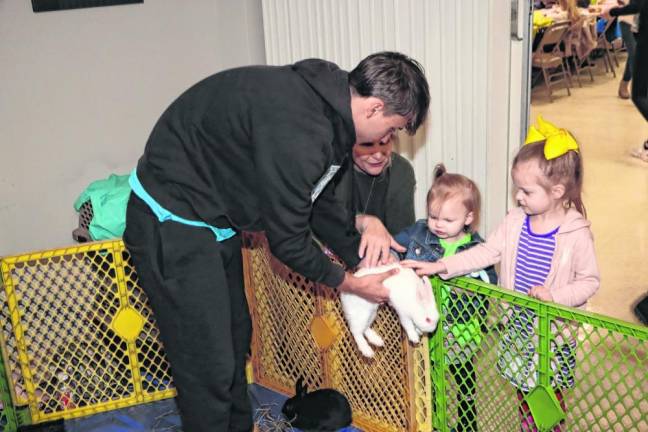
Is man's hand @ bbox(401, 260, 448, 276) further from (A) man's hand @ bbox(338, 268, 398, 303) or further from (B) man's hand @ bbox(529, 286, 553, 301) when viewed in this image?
(B) man's hand @ bbox(529, 286, 553, 301)

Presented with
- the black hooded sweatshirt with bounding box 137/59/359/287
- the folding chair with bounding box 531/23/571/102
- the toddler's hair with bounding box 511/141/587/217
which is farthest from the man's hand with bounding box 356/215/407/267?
the folding chair with bounding box 531/23/571/102

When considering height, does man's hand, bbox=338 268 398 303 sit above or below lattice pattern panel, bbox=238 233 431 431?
above

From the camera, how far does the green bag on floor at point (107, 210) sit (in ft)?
9.53

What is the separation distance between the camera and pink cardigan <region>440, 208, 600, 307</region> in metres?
2.08

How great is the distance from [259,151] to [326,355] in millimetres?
1108

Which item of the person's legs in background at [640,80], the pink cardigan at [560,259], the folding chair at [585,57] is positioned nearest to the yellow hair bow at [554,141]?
the pink cardigan at [560,259]

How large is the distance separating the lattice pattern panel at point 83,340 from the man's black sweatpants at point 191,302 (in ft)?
2.00

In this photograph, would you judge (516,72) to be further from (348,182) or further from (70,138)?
(70,138)

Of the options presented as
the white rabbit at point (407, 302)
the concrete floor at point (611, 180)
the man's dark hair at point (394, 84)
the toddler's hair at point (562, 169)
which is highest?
the man's dark hair at point (394, 84)

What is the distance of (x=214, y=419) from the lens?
2.15 metres

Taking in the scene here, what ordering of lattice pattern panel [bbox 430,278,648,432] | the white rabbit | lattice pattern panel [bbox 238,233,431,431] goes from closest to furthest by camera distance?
lattice pattern panel [bbox 430,278,648,432] < the white rabbit < lattice pattern panel [bbox 238,233,431,431]

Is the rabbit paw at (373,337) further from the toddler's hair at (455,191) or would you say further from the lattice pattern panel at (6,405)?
the lattice pattern panel at (6,405)

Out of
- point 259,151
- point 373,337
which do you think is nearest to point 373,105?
point 259,151

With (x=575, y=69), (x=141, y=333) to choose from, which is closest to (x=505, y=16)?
(x=141, y=333)
